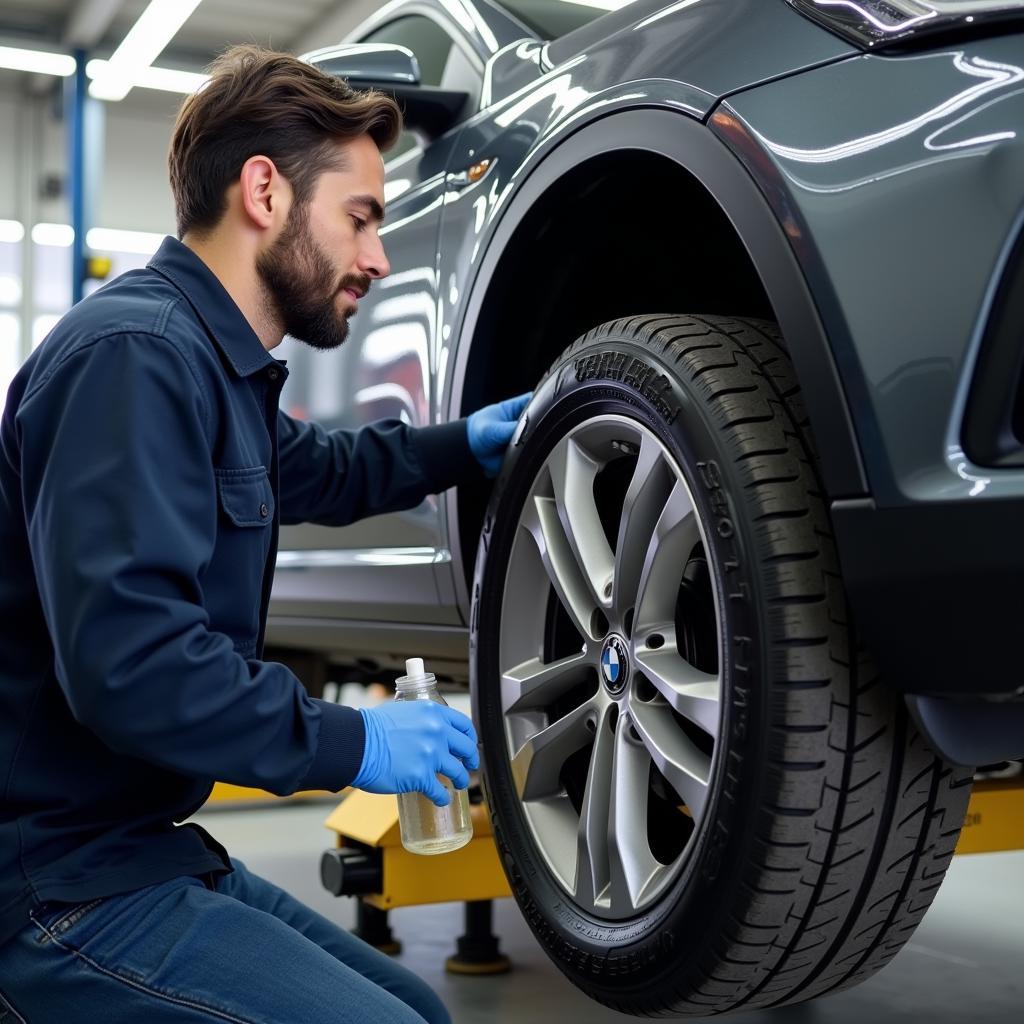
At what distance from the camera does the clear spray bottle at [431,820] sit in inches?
57.5

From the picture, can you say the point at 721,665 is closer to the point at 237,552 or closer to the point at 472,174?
the point at 237,552

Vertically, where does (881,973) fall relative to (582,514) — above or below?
below

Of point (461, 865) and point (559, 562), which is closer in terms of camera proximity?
point (559, 562)

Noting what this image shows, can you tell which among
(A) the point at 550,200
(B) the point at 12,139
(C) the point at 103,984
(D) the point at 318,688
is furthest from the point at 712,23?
(B) the point at 12,139

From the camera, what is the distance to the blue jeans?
3.82 ft

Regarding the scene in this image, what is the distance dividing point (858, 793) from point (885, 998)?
1102mm

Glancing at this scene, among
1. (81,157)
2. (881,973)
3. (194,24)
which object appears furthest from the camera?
(194,24)

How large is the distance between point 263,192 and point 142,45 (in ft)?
22.0

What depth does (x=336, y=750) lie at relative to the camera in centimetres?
123

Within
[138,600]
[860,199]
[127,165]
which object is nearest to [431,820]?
[138,600]

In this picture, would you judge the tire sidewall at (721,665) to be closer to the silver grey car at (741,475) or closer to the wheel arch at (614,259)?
the silver grey car at (741,475)

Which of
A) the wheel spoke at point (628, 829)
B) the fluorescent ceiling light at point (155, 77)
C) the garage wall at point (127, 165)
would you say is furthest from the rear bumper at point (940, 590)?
the garage wall at point (127, 165)

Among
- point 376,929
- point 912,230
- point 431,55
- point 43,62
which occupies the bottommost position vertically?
point 376,929

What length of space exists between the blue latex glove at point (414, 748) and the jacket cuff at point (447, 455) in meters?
0.49
